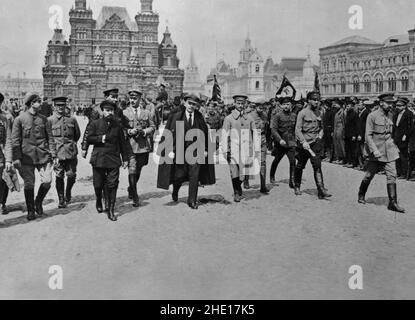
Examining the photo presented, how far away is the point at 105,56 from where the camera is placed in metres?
87.6

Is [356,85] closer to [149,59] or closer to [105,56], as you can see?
[149,59]

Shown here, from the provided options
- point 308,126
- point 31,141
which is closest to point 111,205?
point 31,141

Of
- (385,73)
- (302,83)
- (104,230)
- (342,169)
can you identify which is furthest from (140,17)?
(104,230)

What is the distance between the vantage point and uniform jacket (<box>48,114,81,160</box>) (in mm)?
8945

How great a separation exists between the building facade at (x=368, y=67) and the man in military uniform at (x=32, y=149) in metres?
41.0

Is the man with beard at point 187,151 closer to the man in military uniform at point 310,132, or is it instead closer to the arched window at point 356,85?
the man in military uniform at point 310,132

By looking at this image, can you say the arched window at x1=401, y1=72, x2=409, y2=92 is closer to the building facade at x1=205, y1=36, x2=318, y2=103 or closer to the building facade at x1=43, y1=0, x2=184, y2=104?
the building facade at x1=43, y1=0, x2=184, y2=104

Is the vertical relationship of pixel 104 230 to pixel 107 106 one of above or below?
below

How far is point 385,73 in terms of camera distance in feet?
174

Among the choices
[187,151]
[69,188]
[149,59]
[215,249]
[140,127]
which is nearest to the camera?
[215,249]

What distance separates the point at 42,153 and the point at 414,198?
6374 millimetres

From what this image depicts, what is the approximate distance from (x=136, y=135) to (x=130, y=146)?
52 centimetres
